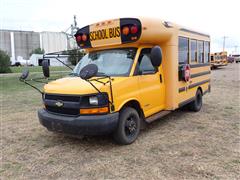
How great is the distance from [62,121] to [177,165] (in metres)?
2.20

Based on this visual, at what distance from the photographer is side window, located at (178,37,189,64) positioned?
253 inches

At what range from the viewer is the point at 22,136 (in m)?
5.80

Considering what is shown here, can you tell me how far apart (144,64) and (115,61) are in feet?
2.17

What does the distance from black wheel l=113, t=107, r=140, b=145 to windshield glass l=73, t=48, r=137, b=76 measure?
0.81 metres

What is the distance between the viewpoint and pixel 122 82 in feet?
15.5

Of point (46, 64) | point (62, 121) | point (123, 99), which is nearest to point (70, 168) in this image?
point (62, 121)

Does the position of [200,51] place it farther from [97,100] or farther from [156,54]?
[97,100]

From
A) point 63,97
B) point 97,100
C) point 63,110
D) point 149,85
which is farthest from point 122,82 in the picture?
point 63,110

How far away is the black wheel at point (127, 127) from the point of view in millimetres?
4797

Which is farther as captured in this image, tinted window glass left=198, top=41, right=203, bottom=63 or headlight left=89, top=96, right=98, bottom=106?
tinted window glass left=198, top=41, right=203, bottom=63

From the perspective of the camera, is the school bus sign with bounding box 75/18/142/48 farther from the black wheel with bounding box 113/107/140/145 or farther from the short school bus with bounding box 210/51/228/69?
Answer: the short school bus with bounding box 210/51/228/69

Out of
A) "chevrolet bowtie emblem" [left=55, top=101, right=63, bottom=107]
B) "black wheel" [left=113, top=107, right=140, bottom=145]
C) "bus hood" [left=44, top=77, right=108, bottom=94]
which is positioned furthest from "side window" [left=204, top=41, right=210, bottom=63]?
"chevrolet bowtie emblem" [left=55, top=101, right=63, bottom=107]

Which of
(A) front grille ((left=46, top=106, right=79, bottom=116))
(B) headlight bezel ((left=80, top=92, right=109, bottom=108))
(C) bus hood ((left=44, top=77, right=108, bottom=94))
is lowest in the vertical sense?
(A) front grille ((left=46, top=106, right=79, bottom=116))

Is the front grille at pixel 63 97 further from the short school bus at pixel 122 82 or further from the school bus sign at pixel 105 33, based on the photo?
the school bus sign at pixel 105 33
